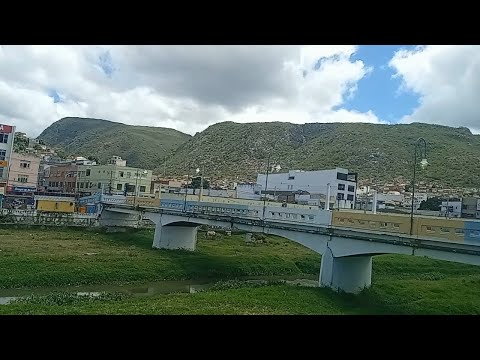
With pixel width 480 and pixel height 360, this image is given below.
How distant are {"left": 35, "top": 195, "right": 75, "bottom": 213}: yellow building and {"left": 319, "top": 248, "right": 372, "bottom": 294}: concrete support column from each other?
42.5 feet

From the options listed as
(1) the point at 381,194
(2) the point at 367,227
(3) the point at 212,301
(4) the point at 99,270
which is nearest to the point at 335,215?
(2) the point at 367,227

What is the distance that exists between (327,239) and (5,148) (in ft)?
55.1

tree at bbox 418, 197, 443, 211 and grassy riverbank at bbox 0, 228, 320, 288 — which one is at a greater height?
tree at bbox 418, 197, 443, 211

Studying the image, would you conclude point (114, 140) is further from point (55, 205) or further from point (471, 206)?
point (471, 206)

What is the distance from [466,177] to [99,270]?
2440cm

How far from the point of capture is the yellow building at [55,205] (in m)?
18.4

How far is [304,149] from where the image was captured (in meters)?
43.2

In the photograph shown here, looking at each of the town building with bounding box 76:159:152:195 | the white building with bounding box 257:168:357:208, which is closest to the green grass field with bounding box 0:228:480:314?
the town building with bounding box 76:159:152:195

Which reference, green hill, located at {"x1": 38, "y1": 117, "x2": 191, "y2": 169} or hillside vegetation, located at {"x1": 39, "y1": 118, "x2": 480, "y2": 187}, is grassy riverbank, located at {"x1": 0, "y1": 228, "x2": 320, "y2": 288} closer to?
hillside vegetation, located at {"x1": 39, "y1": 118, "x2": 480, "y2": 187}

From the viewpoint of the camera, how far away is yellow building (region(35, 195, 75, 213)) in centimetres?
1839
